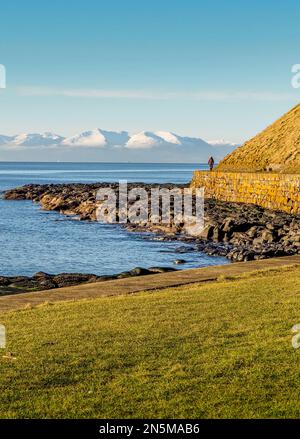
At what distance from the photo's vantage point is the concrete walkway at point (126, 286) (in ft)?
50.4

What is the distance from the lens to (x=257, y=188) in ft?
168

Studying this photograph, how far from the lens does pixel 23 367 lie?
9203mm

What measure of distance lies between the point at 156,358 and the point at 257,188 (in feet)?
141

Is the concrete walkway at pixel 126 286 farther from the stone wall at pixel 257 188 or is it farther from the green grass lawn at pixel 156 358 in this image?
the stone wall at pixel 257 188

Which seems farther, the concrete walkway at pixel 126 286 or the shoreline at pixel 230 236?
the shoreline at pixel 230 236

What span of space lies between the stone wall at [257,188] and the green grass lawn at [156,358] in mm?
31408

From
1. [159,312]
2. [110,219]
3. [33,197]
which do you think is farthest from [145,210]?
[159,312]

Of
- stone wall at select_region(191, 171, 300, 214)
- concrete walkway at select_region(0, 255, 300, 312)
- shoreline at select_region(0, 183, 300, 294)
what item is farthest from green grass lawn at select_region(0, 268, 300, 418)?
stone wall at select_region(191, 171, 300, 214)

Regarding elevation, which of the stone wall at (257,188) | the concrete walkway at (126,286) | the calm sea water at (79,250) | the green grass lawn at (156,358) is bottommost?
the calm sea water at (79,250)

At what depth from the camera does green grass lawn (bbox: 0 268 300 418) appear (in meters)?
7.55

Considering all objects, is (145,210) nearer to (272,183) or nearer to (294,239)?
(272,183)

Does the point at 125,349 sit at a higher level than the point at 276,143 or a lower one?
lower

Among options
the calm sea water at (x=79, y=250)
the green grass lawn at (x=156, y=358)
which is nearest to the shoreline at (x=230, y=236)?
the calm sea water at (x=79, y=250)
